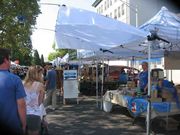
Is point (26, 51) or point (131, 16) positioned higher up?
point (131, 16)

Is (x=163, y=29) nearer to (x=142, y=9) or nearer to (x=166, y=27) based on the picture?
(x=166, y=27)

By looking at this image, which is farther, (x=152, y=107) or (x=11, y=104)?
(x=152, y=107)

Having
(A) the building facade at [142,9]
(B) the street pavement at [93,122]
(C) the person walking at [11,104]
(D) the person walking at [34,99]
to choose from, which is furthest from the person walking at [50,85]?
(A) the building facade at [142,9]

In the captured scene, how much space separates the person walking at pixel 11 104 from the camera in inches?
198

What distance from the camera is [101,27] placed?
33.0ft

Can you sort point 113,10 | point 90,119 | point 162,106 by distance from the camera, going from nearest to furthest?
1. point 162,106
2. point 90,119
3. point 113,10

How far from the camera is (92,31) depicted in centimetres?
1030

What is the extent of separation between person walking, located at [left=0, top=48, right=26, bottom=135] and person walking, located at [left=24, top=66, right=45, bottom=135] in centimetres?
157

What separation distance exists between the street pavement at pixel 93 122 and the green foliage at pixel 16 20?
7189 millimetres

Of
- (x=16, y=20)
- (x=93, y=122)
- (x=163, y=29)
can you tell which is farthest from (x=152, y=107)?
(x=16, y=20)

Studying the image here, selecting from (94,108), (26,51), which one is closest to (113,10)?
(26,51)

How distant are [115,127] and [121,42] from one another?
2.56 metres

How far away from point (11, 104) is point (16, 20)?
1769 centimetres

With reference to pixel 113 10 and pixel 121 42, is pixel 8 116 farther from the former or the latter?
pixel 113 10
